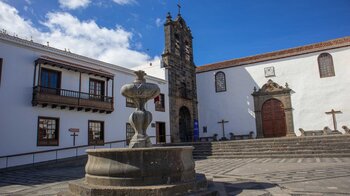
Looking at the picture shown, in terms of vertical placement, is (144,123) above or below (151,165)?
above

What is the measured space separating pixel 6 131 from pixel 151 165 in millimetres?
8806

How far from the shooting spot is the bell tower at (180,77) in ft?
60.7

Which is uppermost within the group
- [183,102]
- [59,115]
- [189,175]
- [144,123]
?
[183,102]

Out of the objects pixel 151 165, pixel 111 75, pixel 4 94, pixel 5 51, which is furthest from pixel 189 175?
pixel 111 75

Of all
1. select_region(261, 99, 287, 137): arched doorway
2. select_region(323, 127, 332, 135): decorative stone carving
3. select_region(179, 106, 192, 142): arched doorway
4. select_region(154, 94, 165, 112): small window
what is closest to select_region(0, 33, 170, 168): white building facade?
select_region(154, 94, 165, 112): small window

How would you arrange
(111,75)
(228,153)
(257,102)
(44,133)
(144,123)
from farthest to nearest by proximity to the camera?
(257,102), (111,75), (228,153), (44,133), (144,123)

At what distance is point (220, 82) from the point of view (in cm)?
2061

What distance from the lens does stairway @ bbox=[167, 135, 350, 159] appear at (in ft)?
35.0

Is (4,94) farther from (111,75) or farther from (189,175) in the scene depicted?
(189,175)

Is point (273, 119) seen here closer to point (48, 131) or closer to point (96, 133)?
point (96, 133)

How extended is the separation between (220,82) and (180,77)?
10.7 ft

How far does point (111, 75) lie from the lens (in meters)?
14.5

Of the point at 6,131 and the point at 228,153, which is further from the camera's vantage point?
the point at 228,153

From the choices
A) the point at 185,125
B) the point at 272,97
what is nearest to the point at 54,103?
the point at 185,125
